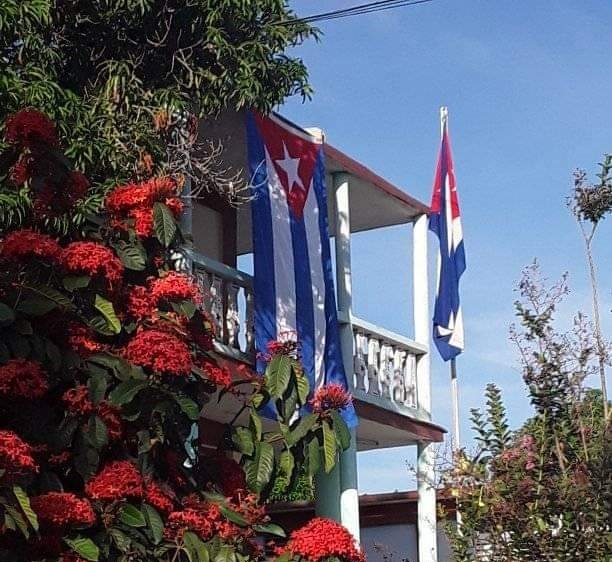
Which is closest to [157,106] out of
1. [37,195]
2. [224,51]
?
[224,51]

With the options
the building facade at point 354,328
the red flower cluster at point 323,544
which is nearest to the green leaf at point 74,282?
the red flower cluster at point 323,544

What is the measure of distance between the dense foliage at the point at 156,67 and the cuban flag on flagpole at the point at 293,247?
1.06m

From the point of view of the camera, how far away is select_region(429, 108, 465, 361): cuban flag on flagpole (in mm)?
14359

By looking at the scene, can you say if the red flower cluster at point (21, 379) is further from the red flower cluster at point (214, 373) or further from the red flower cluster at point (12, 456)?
the red flower cluster at point (214, 373)

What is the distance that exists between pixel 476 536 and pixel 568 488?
0.60m

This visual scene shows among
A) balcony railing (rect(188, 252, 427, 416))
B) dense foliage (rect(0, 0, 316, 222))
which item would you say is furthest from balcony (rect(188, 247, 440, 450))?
dense foliage (rect(0, 0, 316, 222))

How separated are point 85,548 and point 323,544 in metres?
1.56

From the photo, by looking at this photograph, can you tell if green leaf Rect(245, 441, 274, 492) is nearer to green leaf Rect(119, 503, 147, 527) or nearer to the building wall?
green leaf Rect(119, 503, 147, 527)

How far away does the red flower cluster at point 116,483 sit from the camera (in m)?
7.34

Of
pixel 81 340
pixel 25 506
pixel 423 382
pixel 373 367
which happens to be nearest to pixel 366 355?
pixel 373 367

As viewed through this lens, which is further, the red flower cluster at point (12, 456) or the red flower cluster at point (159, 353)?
the red flower cluster at point (159, 353)

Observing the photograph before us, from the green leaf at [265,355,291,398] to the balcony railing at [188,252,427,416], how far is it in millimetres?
2205

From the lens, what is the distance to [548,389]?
6566mm

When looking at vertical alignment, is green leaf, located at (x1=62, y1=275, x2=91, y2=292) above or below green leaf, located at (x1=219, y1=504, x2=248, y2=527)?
above
